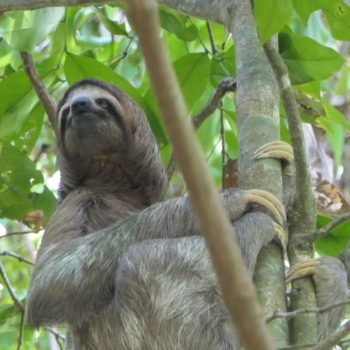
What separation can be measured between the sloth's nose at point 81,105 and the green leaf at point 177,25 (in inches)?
35.7

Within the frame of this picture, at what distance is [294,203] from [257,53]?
902 millimetres

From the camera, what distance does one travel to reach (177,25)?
19.2ft

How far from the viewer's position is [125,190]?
18.5 ft

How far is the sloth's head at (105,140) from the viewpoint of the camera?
5434mm

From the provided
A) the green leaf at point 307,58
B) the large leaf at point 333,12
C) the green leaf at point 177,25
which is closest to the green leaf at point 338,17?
the large leaf at point 333,12

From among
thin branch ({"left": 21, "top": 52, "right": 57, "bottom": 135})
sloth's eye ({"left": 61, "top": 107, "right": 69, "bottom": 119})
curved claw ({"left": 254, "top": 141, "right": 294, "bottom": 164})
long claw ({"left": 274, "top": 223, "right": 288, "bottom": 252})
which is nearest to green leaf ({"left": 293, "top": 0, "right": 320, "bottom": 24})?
curved claw ({"left": 254, "top": 141, "right": 294, "bottom": 164})

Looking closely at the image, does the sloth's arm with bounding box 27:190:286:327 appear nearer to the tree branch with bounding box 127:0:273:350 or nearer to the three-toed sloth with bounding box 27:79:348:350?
the three-toed sloth with bounding box 27:79:348:350

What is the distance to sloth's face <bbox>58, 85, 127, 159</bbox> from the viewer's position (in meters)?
5.41

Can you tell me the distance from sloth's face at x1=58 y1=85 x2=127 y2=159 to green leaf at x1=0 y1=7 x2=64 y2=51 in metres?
0.47

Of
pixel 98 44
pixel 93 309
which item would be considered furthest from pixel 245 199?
pixel 98 44

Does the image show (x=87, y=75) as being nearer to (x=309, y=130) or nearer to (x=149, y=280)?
(x=149, y=280)

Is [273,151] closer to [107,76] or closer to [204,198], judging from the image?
[107,76]

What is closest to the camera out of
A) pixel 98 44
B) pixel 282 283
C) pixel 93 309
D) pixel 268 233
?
pixel 282 283

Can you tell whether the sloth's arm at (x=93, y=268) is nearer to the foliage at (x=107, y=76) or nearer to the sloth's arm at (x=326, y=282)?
the sloth's arm at (x=326, y=282)
